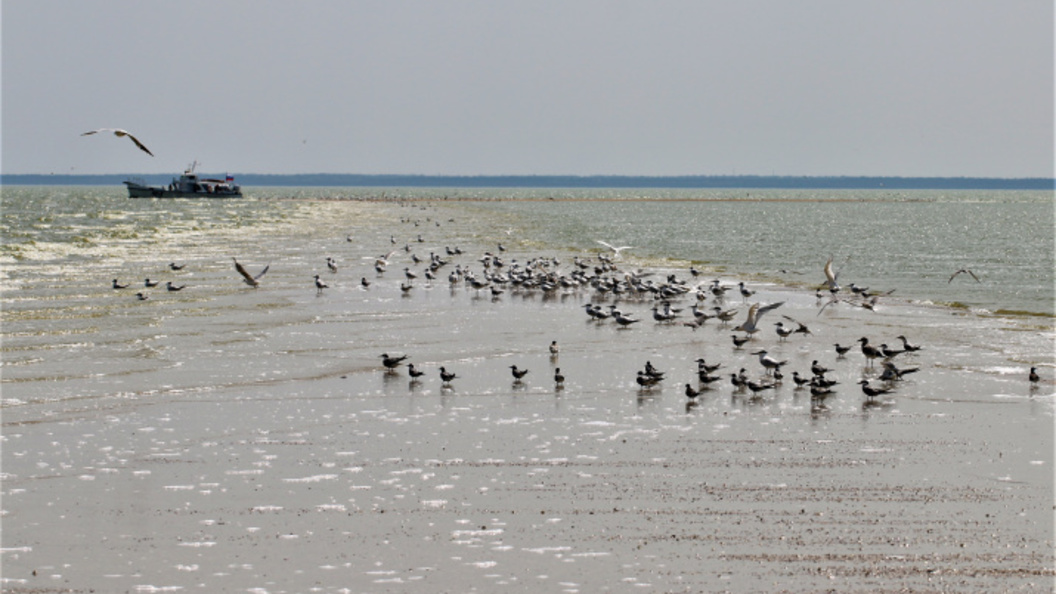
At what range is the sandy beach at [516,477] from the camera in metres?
9.11

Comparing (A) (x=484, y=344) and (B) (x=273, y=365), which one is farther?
(A) (x=484, y=344)

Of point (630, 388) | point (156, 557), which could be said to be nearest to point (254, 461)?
point (156, 557)

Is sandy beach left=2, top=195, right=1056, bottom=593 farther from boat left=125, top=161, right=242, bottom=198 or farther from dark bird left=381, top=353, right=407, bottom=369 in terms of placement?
boat left=125, top=161, right=242, bottom=198

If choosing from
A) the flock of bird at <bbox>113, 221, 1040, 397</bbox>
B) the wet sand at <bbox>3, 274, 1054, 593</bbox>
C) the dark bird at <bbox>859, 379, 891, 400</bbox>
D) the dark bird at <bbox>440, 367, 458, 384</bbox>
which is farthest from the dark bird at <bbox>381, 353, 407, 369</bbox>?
the dark bird at <bbox>859, 379, 891, 400</bbox>

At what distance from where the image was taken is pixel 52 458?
1234 cm

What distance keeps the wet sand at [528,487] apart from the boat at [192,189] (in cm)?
12502

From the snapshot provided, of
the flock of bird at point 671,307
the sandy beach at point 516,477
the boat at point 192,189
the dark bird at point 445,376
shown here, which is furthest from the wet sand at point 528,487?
the boat at point 192,189

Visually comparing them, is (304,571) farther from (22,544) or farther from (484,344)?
(484,344)

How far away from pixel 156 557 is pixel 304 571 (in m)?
1.31

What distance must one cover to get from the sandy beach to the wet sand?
4 cm

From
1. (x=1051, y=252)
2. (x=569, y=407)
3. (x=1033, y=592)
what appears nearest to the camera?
(x=1033, y=592)

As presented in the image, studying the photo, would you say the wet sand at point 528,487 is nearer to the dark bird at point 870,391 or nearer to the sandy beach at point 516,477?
the sandy beach at point 516,477

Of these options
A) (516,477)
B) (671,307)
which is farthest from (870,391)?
(671,307)

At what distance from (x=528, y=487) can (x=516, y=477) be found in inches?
15.6
